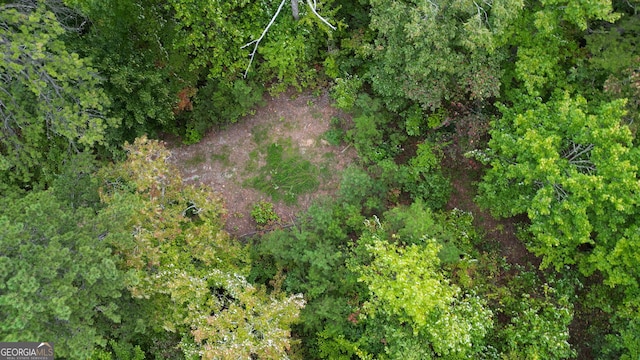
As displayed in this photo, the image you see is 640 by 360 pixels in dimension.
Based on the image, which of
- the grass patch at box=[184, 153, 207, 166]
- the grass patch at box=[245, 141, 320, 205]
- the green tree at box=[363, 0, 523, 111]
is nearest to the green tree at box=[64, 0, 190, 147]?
the grass patch at box=[184, 153, 207, 166]

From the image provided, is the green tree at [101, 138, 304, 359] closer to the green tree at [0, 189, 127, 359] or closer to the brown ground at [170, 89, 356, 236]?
the green tree at [0, 189, 127, 359]

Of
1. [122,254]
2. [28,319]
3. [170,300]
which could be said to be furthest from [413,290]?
[28,319]

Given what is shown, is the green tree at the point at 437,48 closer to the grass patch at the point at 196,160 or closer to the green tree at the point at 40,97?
the grass patch at the point at 196,160

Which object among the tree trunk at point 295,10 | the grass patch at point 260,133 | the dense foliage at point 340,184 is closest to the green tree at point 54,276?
the dense foliage at point 340,184

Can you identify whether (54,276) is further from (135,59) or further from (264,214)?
(264,214)

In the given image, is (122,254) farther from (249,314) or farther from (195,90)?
(195,90)

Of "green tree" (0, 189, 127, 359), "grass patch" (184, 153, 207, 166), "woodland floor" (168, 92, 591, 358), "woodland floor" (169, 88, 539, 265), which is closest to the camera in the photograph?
"green tree" (0, 189, 127, 359)

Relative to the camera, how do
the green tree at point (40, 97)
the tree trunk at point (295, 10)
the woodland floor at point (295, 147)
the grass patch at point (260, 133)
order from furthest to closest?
the grass patch at point (260, 133)
the woodland floor at point (295, 147)
the tree trunk at point (295, 10)
the green tree at point (40, 97)
